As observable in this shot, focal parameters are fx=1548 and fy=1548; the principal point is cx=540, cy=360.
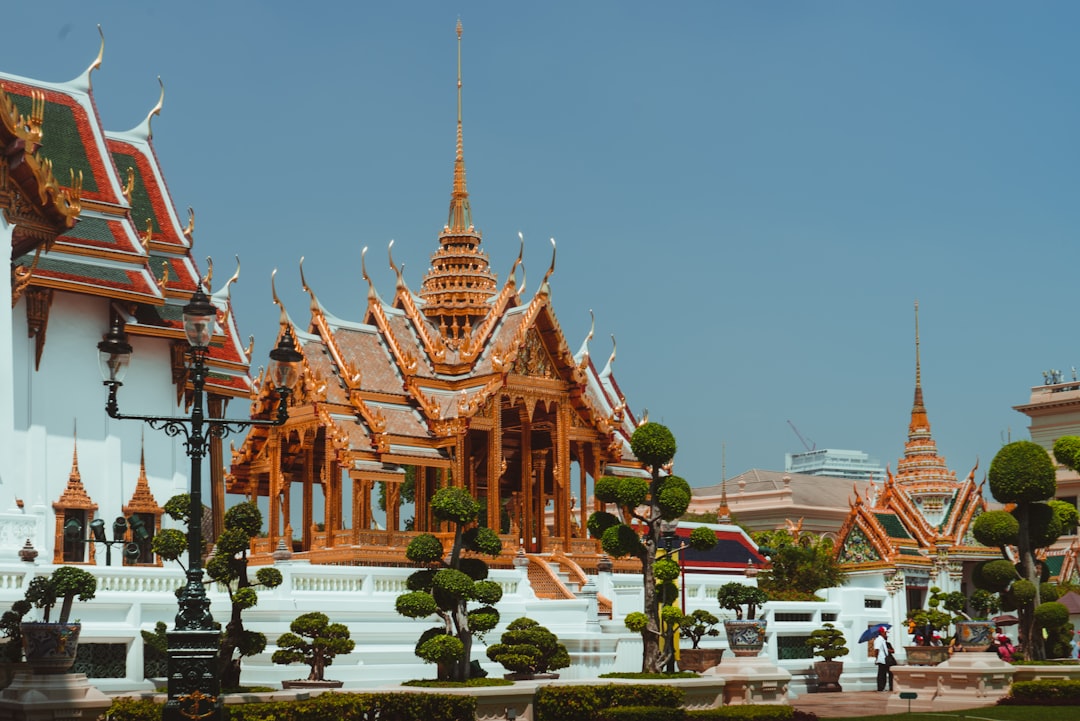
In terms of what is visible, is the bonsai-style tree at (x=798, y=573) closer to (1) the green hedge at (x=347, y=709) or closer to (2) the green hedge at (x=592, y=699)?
(2) the green hedge at (x=592, y=699)

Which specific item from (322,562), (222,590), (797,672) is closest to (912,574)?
(797,672)

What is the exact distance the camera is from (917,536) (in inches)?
1367

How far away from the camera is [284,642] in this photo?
16453 millimetres

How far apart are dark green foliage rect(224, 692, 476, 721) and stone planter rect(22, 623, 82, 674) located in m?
0.86

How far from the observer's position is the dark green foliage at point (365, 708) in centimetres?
1353

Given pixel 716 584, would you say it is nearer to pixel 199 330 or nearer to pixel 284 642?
pixel 284 642

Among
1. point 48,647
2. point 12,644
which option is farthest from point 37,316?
Answer: point 48,647

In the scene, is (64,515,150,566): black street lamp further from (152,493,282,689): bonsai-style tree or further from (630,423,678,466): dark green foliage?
(630,423,678,466): dark green foliage

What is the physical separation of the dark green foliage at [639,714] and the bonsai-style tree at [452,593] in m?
1.57

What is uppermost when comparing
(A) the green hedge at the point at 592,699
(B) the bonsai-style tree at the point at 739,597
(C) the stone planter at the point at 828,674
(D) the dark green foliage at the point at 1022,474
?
(D) the dark green foliage at the point at 1022,474

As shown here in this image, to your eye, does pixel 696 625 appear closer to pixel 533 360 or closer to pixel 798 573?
pixel 533 360

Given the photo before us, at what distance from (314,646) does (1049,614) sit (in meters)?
11.3

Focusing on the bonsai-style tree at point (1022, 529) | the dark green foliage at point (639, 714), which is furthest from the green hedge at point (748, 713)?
the bonsai-style tree at point (1022, 529)

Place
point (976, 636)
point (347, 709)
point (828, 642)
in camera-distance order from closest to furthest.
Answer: point (347, 709) → point (976, 636) → point (828, 642)
